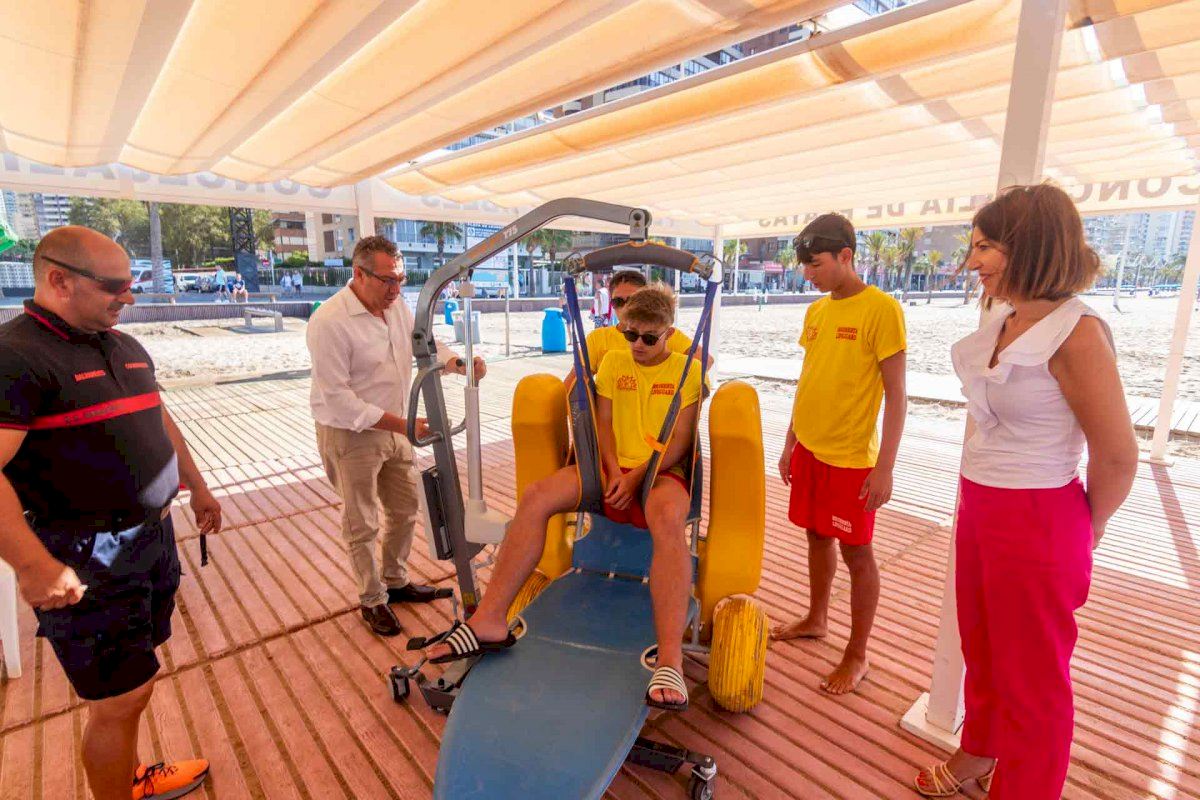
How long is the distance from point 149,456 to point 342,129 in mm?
3110

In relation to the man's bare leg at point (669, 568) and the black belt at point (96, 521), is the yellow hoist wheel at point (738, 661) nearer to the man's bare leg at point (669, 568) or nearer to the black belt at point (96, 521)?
the man's bare leg at point (669, 568)

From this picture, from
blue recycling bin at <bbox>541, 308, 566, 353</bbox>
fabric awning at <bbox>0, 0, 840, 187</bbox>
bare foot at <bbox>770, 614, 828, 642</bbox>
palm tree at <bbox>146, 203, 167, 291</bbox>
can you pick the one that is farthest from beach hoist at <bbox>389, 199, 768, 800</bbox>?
palm tree at <bbox>146, 203, 167, 291</bbox>

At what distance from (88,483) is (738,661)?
6.70 ft

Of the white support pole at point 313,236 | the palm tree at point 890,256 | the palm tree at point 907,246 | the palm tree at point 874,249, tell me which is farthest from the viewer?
the palm tree at point 890,256

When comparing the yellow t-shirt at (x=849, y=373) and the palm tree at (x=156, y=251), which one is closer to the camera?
the yellow t-shirt at (x=849, y=373)

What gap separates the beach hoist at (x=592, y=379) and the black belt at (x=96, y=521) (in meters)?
1.38

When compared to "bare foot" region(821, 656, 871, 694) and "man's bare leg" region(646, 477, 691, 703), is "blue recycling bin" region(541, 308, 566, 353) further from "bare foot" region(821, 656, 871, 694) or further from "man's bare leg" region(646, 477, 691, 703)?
"bare foot" region(821, 656, 871, 694)

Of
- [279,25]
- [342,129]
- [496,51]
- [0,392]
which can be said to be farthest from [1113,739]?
[342,129]

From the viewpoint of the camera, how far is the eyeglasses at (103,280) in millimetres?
1496

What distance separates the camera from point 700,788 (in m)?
1.79

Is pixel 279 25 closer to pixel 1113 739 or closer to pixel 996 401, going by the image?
pixel 996 401

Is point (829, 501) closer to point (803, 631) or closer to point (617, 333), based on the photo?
point (803, 631)

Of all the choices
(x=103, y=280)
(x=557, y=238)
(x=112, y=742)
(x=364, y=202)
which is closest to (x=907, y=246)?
(x=557, y=238)

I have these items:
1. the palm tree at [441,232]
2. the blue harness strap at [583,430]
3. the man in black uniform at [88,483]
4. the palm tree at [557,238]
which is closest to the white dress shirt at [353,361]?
the blue harness strap at [583,430]
